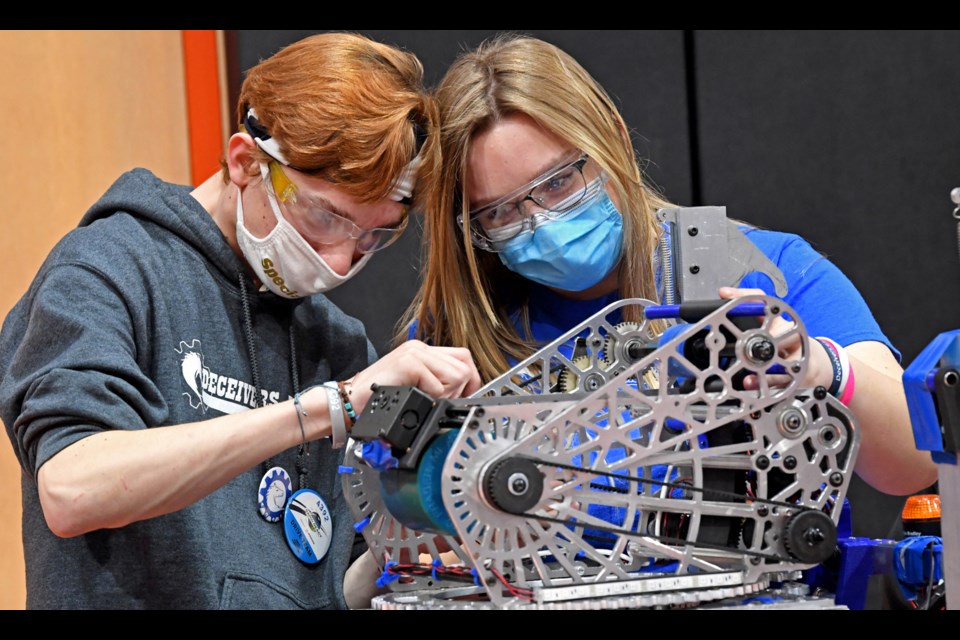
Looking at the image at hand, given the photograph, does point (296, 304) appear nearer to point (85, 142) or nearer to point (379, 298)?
point (379, 298)

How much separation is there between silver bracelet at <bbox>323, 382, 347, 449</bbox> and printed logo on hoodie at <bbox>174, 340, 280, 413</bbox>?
0.28 m

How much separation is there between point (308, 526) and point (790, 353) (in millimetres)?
807

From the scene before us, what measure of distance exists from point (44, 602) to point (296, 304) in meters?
0.57

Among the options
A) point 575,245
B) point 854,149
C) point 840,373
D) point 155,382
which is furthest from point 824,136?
point 155,382

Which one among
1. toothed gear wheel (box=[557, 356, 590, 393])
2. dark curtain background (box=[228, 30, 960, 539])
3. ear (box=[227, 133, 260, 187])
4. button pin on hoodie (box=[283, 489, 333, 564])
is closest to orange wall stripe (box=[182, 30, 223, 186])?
A: dark curtain background (box=[228, 30, 960, 539])

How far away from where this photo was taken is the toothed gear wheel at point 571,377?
1332 millimetres

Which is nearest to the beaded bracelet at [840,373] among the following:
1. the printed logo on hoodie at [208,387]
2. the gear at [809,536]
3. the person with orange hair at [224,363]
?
the gear at [809,536]

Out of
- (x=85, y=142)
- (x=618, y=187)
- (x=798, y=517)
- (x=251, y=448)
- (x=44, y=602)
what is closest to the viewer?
(x=798, y=517)

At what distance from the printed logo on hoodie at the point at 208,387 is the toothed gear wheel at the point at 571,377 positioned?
1.59ft

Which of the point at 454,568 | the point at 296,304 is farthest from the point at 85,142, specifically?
the point at 454,568

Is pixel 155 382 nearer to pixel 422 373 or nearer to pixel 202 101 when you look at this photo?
pixel 422 373

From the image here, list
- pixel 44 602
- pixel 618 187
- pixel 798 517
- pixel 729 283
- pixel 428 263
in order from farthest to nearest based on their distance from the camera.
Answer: pixel 428 263
pixel 618 187
pixel 44 602
pixel 729 283
pixel 798 517

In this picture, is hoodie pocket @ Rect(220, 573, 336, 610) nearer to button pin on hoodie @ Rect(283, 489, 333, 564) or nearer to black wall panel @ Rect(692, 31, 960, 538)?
button pin on hoodie @ Rect(283, 489, 333, 564)

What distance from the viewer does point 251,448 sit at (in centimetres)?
128
